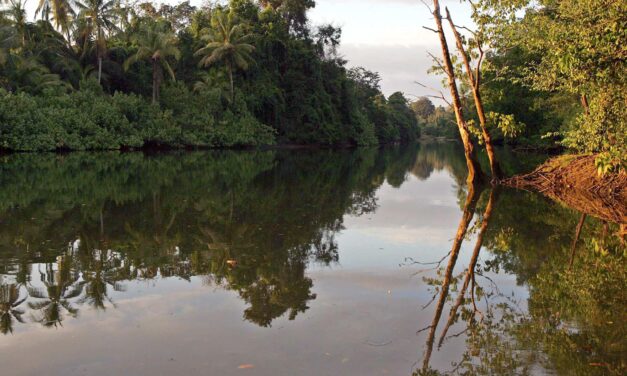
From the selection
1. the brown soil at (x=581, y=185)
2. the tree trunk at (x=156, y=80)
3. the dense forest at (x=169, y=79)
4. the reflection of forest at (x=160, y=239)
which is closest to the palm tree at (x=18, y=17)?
the dense forest at (x=169, y=79)

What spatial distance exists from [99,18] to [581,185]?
40.4 meters

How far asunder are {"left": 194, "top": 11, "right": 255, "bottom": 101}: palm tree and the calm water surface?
41.2m

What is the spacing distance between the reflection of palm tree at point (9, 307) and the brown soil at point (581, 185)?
10623mm

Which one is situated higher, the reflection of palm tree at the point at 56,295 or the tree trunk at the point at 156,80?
the tree trunk at the point at 156,80

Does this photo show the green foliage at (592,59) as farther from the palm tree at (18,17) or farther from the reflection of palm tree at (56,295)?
the palm tree at (18,17)

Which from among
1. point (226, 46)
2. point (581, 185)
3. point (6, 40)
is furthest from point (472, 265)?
point (226, 46)

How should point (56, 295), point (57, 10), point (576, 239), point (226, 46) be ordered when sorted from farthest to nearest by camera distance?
point (226, 46), point (57, 10), point (576, 239), point (56, 295)

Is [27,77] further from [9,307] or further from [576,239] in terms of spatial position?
[576,239]

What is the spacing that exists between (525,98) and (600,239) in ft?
145

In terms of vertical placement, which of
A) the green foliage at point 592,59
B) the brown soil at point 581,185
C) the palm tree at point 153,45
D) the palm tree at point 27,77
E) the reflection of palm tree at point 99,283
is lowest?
the reflection of palm tree at point 99,283

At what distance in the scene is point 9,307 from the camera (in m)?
5.20

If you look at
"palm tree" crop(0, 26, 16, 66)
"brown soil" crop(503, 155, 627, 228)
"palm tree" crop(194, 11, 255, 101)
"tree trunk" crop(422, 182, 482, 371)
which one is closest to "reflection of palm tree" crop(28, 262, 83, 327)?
"tree trunk" crop(422, 182, 482, 371)

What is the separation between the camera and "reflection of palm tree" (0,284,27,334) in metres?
4.77

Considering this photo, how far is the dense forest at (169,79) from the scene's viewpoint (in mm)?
37938
